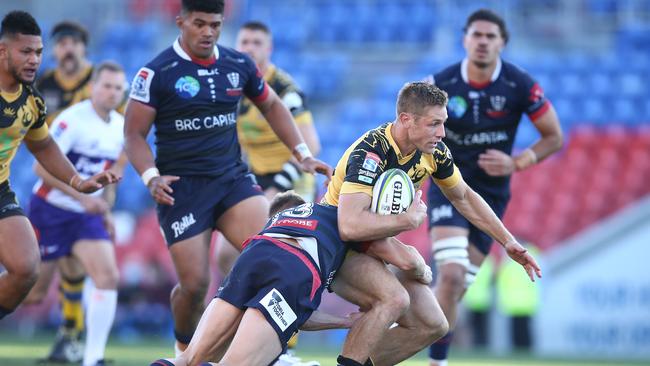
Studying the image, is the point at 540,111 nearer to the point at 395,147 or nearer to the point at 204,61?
the point at 395,147

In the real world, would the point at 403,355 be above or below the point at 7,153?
below

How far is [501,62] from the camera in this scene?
31.2 ft

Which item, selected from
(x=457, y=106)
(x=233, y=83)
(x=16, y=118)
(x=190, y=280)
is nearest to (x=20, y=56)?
(x=16, y=118)

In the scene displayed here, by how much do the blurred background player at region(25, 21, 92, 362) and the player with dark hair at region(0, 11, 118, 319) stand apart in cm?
248

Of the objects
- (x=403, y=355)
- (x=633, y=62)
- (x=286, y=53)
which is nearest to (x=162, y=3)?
(x=286, y=53)

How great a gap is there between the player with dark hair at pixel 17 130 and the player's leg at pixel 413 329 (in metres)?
2.30

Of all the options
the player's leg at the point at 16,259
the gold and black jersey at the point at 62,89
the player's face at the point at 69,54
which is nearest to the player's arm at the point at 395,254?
the player's leg at the point at 16,259

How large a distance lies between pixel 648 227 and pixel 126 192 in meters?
9.28

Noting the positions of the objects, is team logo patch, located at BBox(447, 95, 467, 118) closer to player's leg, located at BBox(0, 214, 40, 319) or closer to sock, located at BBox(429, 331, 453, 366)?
sock, located at BBox(429, 331, 453, 366)

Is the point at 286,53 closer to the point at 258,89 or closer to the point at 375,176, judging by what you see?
the point at 258,89

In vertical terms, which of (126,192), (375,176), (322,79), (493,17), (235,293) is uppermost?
(493,17)

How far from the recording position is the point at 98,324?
9.41 metres

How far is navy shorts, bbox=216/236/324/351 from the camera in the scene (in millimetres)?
6477

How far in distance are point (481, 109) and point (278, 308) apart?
3.58 m
